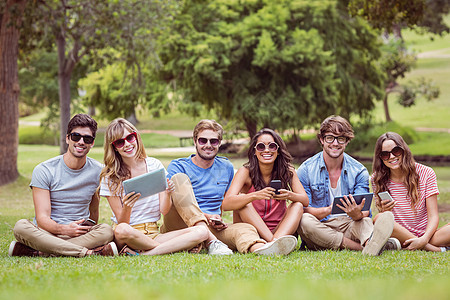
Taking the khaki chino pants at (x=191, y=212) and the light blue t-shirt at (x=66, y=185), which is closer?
the light blue t-shirt at (x=66, y=185)

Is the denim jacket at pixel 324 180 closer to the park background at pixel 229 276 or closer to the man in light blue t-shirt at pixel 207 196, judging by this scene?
the park background at pixel 229 276

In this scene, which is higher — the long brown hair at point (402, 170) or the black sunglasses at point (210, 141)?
the black sunglasses at point (210, 141)

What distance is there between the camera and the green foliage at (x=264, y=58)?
2805cm

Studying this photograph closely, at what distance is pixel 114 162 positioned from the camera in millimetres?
6793

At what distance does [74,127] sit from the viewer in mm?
6746

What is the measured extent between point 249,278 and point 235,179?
224 centimetres

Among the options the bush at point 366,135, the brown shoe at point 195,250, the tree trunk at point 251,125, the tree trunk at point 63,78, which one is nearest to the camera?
the brown shoe at point 195,250

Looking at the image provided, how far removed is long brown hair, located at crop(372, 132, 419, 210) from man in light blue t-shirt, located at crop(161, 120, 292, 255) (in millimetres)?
1660

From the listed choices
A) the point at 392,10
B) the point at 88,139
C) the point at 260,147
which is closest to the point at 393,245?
the point at 260,147

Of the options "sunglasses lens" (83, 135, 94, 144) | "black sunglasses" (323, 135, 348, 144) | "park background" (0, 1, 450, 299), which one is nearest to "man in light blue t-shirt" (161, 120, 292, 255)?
"park background" (0, 1, 450, 299)

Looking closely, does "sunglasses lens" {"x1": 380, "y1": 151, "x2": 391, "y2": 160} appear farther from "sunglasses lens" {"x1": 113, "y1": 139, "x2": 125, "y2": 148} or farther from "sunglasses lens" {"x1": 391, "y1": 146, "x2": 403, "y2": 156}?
"sunglasses lens" {"x1": 113, "y1": 139, "x2": 125, "y2": 148}

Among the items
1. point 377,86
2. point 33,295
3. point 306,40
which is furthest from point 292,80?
point 33,295

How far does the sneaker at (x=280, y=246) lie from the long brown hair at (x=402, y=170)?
1.37 meters

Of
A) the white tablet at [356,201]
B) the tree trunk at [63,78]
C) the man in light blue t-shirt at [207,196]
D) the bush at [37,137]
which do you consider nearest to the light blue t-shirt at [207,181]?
the man in light blue t-shirt at [207,196]
